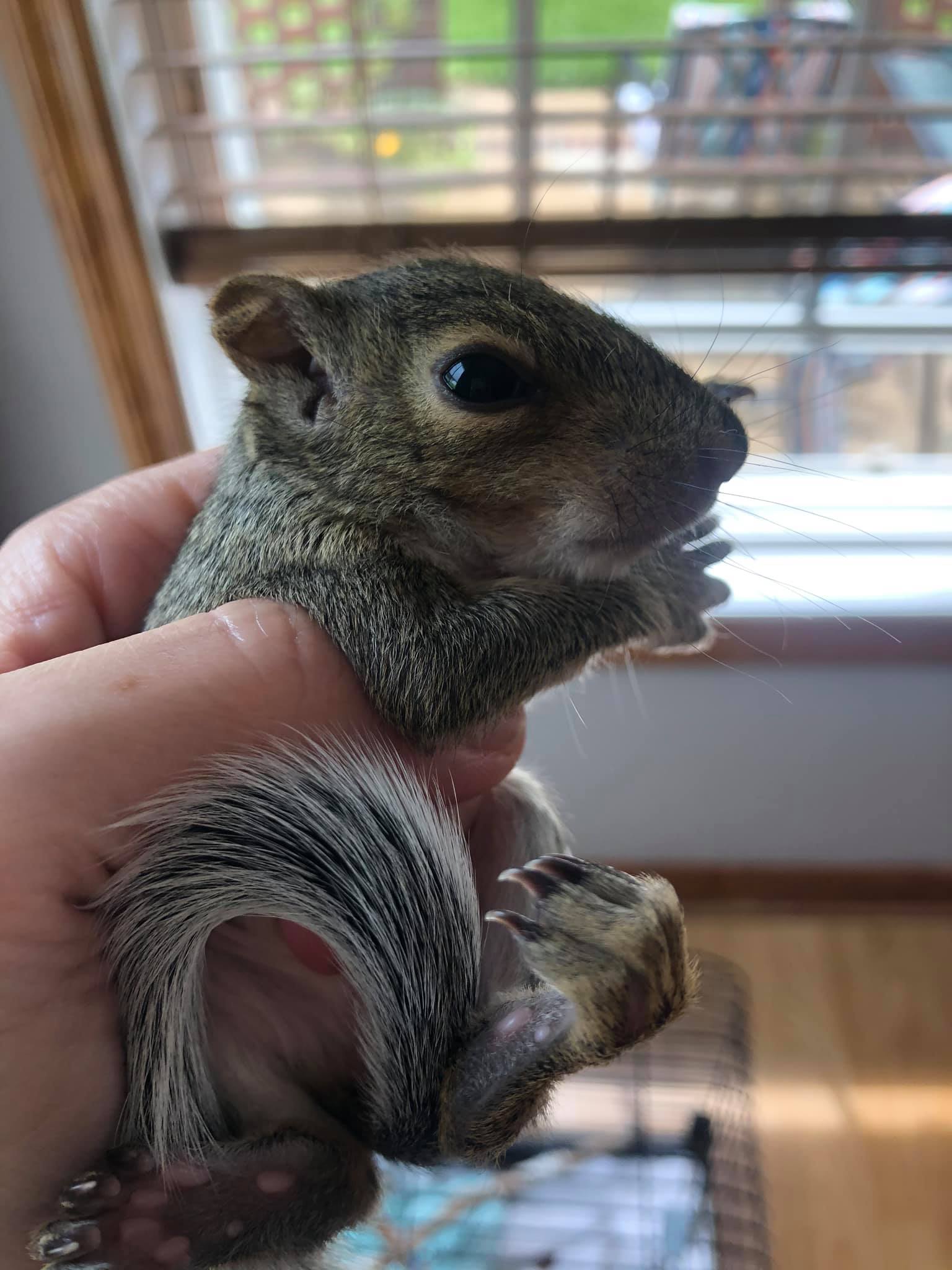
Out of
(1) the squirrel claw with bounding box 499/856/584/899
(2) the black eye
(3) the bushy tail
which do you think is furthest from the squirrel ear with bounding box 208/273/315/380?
(1) the squirrel claw with bounding box 499/856/584/899

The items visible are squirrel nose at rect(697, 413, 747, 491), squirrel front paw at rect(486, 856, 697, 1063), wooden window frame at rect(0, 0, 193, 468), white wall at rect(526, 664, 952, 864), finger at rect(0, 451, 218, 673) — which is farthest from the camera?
white wall at rect(526, 664, 952, 864)

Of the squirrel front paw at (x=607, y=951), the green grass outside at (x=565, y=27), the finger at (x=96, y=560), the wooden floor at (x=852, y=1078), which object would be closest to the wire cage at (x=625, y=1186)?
the wooden floor at (x=852, y=1078)

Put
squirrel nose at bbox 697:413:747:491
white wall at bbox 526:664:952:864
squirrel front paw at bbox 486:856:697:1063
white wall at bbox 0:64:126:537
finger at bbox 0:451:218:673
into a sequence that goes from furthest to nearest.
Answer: white wall at bbox 526:664:952:864, white wall at bbox 0:64:126:537, finger at bbox 0:451:218:673, squirrel nose at bbox 697:413:747:491, squirrel front paw at bbox 486:856:697:1063

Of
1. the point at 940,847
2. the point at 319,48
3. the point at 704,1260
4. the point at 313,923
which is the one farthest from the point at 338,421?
the point at 940,847

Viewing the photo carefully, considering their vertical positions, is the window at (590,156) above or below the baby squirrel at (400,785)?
above

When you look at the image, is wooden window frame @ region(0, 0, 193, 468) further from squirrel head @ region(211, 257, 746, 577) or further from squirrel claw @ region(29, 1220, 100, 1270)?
squirrel claw @ region(29, 1220, 100, 1270)

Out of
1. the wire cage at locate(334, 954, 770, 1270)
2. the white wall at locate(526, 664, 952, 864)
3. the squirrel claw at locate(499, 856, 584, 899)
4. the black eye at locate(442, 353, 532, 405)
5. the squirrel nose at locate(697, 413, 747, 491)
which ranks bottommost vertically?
the wire cage at locate(334, 954, 770, 1270)

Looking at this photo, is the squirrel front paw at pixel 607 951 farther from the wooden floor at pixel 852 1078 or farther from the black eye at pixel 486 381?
the wooden floor at pixel 852 1078
